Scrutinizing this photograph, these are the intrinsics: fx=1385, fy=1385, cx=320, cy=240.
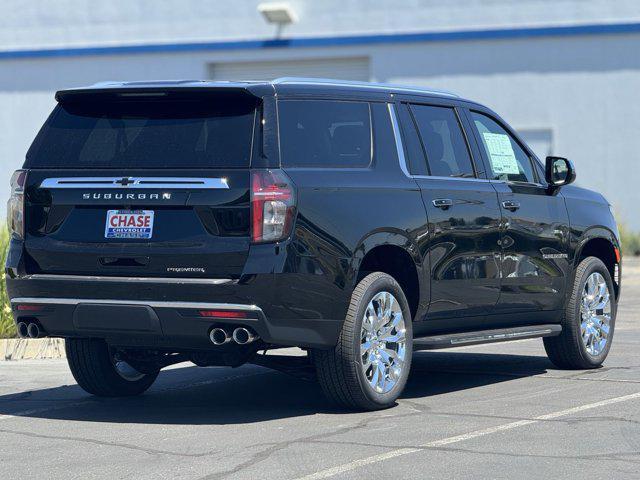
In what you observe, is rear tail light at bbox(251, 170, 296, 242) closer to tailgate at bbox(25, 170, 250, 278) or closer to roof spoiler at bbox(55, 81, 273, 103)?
tailgate at bbox(25, 170, 250, 278)

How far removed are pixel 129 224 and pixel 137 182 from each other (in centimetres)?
25

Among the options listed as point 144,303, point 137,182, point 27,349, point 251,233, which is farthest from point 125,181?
point 27,349

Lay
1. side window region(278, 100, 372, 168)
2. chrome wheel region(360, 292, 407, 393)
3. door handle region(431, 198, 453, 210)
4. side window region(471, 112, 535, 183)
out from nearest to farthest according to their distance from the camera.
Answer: side window region(278, 100, 372, 168), chrome wheel region(360, 292, 407, 393), door handle region(431, 198, 453, 210), side window region(471, 112, 535, 183)

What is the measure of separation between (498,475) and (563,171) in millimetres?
4354

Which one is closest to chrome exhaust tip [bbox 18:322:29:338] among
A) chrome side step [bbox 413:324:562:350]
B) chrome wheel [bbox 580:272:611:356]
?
chrome side step [bbox 413:324:562:350]

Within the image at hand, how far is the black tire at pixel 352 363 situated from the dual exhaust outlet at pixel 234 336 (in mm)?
592

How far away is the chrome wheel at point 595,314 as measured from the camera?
35.4 feet

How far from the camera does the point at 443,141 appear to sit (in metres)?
9.59

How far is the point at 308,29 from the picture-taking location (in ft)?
94.9

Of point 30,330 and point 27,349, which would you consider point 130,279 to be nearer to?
point 30,330

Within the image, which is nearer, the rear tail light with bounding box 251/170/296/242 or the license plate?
the rear tail light with bounding box 251/170/296/242

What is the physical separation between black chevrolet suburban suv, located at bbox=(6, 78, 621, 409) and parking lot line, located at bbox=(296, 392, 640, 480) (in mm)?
882

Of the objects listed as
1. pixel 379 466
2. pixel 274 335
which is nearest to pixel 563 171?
pixel 274 335

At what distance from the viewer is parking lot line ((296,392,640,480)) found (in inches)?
266
